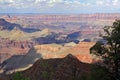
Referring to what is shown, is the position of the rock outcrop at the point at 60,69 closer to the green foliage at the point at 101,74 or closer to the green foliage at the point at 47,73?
the green foliage at the point at 47,73

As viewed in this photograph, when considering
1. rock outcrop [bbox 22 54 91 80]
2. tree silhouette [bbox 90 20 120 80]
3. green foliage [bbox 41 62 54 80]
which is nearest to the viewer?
tree silhouette [bbox 90 20 120 80]

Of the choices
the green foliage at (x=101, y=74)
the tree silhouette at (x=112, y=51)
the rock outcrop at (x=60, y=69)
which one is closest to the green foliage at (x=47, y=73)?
the rock outcrop at (x=60, y=69)

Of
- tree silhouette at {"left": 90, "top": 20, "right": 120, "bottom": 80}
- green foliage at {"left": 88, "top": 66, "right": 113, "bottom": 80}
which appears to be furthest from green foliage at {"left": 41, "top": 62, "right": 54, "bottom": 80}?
tree silhouette at {"left": 90, "top": 20, "right": 120, "bottom": 80}

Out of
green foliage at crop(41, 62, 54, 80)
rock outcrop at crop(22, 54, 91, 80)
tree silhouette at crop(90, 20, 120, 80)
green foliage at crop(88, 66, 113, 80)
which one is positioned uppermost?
tree silhouette at crop(90, 20, 120, 80)

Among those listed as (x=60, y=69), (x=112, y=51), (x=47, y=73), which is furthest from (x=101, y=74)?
(x=60, y=69)

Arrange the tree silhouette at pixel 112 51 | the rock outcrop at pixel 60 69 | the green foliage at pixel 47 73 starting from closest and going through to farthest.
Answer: the tree silhouette at pixel 112 51 → the green foliage at pixel 47 73 → the rock outcrop at pixel 60 69

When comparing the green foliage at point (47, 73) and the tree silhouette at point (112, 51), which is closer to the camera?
the tree silhouette at point (112, 51)

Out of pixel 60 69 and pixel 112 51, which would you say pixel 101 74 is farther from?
pixel 60 69

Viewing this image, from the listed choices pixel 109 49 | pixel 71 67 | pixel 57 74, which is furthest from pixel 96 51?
pixel 71 67

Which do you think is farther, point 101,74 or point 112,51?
point 112,51

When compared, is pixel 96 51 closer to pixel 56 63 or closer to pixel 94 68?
pixel 94 68

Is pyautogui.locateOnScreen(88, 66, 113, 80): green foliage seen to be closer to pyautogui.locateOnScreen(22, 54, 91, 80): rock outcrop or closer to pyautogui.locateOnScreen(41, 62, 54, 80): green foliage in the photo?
pyautogui.locateOnScreen(41, 62, 54, 80): green foliage
